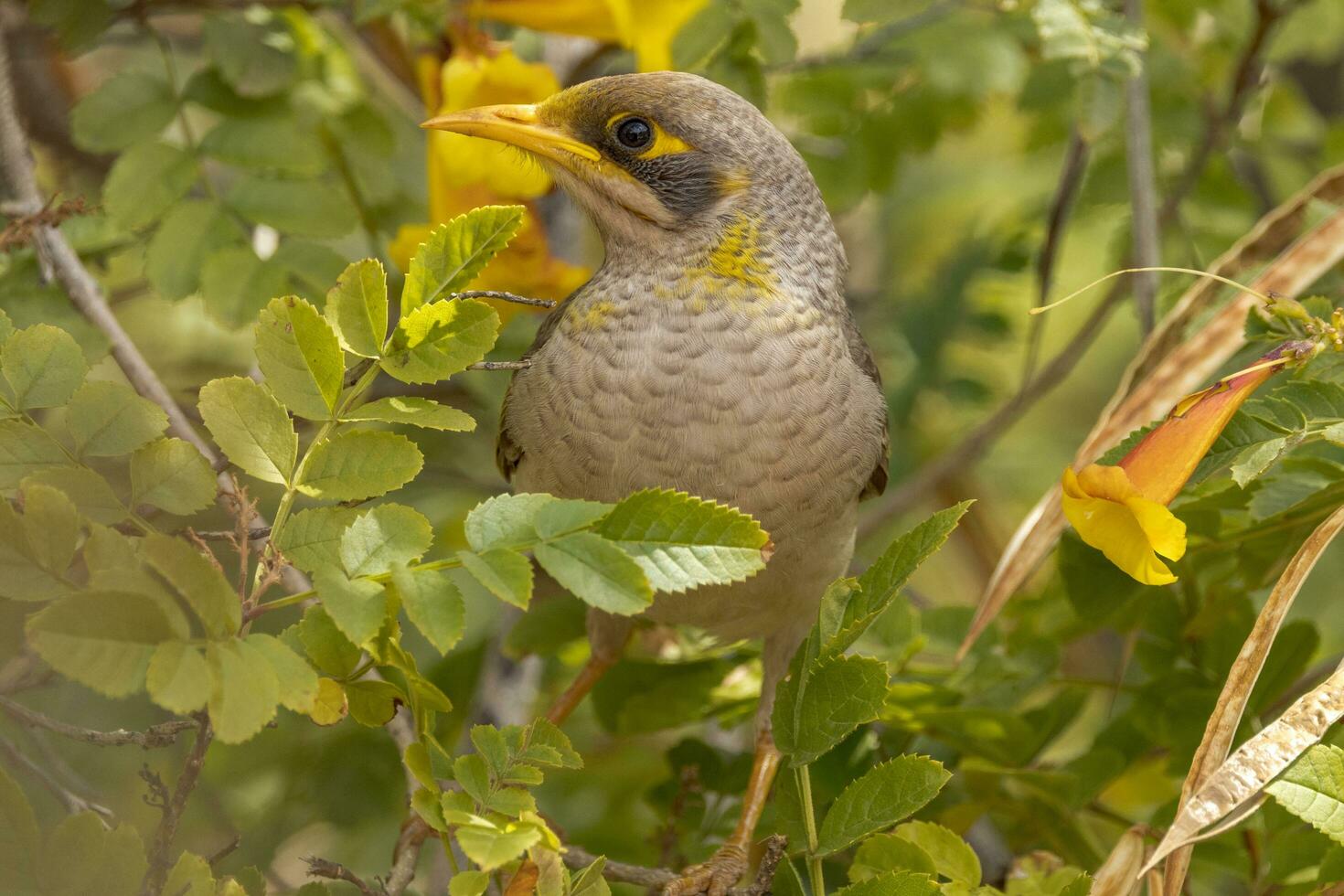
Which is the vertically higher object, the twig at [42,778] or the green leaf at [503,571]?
the green leaf at [503,571]

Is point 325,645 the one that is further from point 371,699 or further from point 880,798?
point 880,798

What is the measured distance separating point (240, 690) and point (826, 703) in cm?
73

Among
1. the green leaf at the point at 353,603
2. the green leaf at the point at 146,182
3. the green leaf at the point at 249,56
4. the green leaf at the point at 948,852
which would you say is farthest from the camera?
the green leaf at the point at 249,56

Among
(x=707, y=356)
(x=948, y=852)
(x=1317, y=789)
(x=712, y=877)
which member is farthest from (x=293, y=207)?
(x=1317, y=789)

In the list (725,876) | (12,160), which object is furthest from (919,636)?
(12,160)

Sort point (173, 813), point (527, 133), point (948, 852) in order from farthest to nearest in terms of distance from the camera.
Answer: point (527, 133) < point (948, 852) < point (173, 813)

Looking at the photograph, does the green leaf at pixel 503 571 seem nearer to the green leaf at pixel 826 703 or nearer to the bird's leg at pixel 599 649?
the green leaf at pixel 826 703

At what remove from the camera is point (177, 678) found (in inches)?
50.8

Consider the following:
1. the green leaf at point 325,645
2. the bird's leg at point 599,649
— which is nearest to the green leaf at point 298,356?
the green leaf at point 325,645

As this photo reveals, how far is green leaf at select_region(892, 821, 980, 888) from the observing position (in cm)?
183

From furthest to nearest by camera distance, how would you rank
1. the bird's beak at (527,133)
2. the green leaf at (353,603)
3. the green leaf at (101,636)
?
the bird's beak at (527,133), the green leaf at (353,603), the green leaf at (101,636)

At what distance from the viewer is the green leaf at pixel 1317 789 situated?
1552 mm

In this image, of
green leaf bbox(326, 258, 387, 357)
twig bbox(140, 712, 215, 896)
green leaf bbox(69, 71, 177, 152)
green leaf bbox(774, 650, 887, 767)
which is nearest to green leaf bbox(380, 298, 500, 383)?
green leaf bbox(326, 258, 387, 357)

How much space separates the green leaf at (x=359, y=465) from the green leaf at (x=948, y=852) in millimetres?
828
